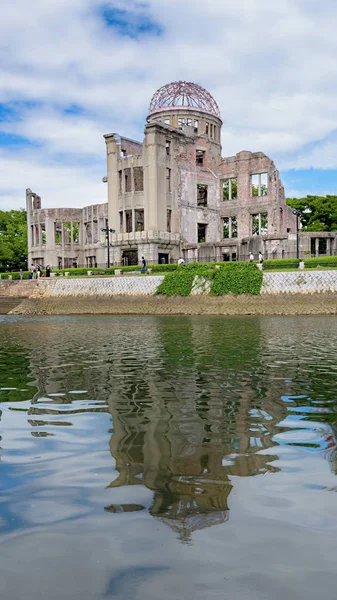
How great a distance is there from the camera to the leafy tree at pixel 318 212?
2530 inches

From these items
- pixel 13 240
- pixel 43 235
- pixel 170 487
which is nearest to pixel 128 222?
pixel 43 235

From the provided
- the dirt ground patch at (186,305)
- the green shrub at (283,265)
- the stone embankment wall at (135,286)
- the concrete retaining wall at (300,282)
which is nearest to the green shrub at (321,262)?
the green shrub at (283,265)

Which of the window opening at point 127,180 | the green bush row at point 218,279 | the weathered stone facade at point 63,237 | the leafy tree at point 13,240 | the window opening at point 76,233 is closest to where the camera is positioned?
the green bush row at point 218,279

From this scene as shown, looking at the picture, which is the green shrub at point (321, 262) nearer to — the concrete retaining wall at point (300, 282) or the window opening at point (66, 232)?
the concrete retaining wall at point (300, 282)

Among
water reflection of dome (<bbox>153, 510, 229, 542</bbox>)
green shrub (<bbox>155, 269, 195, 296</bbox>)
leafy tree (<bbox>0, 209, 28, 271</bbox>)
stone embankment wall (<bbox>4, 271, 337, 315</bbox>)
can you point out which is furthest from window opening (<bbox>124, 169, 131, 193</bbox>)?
water reflection of dome (<bbox>153, 510, 229, 542</bbox>)

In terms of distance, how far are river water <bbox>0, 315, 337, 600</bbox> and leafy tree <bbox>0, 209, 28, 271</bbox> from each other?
61219 mm

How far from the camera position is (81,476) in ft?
14.1

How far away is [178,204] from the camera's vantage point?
165 feet

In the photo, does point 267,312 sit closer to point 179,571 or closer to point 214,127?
point 179,571

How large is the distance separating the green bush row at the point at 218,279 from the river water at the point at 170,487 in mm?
22079

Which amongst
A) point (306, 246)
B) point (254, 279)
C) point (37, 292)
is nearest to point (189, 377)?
point (254, 279)

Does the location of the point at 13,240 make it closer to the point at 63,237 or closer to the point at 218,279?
the point at 63,237

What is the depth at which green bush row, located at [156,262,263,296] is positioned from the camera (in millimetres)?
31125

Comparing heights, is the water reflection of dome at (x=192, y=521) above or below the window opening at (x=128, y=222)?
below
